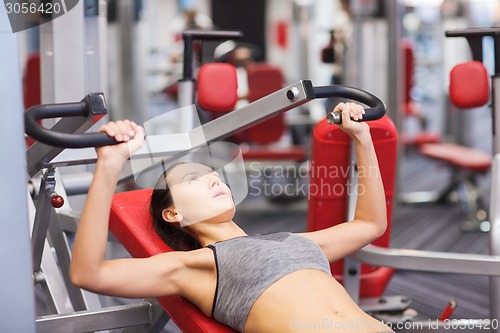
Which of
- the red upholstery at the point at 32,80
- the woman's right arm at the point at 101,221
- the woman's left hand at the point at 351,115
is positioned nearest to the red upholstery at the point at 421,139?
the red upholstery at the point at 32,80

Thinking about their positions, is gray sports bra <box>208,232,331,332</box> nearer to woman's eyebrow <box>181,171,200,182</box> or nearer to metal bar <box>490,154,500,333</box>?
woman's eyebrow <box>181,171,200,182</box>

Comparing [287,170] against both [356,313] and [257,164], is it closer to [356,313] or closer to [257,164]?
[257,164]

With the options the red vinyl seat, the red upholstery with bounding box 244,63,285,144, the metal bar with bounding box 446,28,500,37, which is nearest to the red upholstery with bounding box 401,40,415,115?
the red vinyl seat

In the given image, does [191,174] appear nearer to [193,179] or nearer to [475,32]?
[193,179]

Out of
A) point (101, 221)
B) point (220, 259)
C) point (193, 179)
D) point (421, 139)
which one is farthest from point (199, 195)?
point (421, 139)

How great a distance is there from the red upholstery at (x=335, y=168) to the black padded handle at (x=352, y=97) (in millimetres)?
391

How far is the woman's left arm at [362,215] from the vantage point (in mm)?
1980

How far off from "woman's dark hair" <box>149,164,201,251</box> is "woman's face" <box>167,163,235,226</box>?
2.1 inches

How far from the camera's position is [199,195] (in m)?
1.84

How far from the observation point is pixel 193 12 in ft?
21.6

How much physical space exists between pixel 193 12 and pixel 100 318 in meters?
5.01

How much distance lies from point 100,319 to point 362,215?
0.79m

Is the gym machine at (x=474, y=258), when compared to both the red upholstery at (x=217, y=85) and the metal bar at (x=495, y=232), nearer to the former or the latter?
the metal bar at (x=495, y=232)

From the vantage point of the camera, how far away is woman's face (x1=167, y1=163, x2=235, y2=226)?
1.84 m
